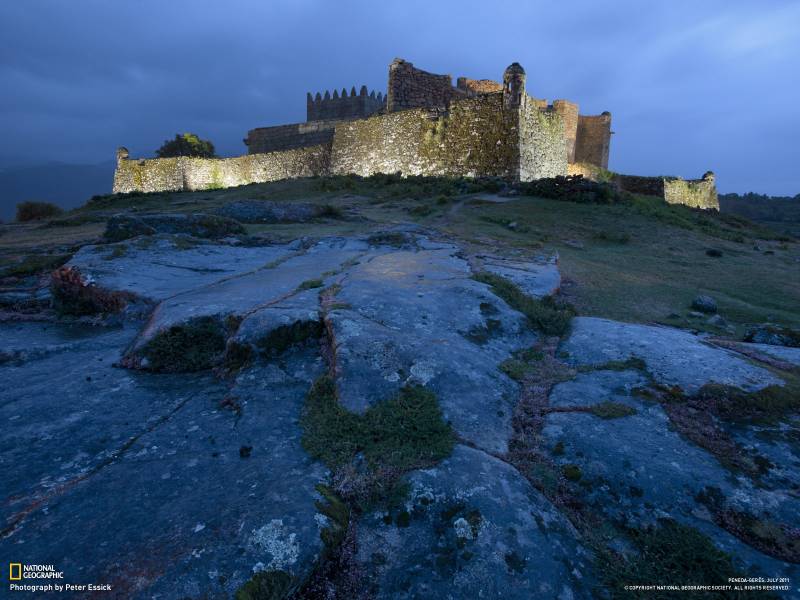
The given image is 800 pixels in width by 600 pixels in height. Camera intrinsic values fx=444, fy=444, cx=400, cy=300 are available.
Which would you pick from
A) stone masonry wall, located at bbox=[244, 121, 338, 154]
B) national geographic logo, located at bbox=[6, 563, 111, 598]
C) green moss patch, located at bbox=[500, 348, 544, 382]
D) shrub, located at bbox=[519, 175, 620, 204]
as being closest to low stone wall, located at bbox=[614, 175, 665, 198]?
shrub, located at bbox=[519, 175, 620, 204]

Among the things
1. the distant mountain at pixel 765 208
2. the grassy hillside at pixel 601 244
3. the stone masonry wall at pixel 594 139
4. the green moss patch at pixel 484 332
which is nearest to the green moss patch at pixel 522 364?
the green moss patch at pixel 484 332

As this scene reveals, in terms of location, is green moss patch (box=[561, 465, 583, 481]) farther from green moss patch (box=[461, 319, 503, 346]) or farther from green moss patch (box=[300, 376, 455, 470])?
green moss patch (box=[461, 319, 503, 346])

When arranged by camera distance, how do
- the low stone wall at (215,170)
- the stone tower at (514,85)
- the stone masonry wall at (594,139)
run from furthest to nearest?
the stone masonry wall at (594,139) < the low stone wall at (215,170) < the stone tower at (514,85)

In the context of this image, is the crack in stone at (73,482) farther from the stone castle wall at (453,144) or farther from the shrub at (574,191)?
the stone castle wall at (453,144)

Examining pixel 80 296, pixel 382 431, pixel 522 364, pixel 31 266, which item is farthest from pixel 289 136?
pixel 382 431

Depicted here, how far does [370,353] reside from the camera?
2.54 meters

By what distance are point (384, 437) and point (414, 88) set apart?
2351cm

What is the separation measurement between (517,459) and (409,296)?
5.85 feet

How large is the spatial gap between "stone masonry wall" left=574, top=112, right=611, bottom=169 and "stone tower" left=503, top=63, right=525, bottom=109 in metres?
17.7

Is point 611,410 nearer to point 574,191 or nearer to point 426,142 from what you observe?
point 574,191

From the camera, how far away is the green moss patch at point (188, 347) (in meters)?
2.77

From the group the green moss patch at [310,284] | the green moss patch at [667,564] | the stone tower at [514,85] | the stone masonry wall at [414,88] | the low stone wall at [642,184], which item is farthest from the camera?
the low stone wall at [642,184]

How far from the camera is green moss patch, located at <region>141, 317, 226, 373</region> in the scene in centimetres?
277

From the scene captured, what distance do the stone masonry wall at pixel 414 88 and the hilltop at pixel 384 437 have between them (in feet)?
66.2
